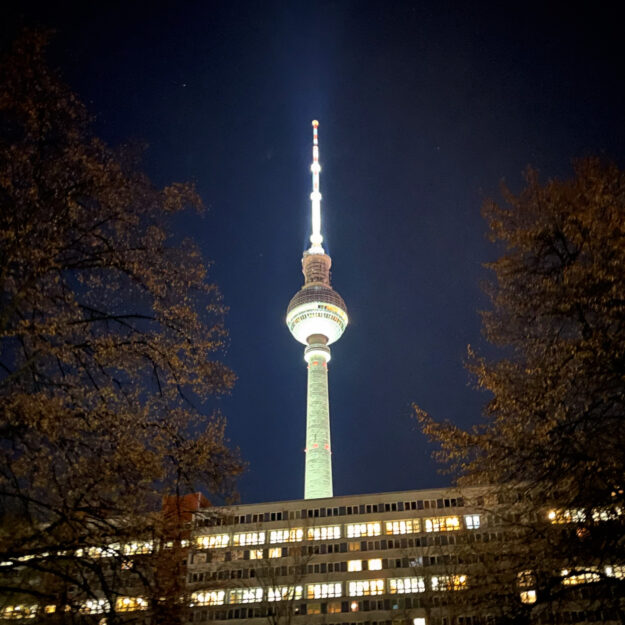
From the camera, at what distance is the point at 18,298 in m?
10.9

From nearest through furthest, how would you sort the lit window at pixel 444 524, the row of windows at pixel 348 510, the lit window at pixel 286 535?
the lit window at pixel 444 524
the row of windows at pixel 348 510
the lit window at pixel 286 535

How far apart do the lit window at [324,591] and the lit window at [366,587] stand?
1564 millimetres

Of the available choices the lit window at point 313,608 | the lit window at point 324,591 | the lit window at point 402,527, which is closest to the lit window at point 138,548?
the lit window at point 313,608

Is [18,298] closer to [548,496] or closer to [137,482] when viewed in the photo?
[137,482]

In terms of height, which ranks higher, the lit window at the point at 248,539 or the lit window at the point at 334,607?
the lit window at the point at 248,539

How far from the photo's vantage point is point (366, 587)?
258ft

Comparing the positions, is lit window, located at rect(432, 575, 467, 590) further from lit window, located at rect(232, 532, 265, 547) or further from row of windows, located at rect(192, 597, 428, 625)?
lit window, located at rect(232, 532, 265, 547)

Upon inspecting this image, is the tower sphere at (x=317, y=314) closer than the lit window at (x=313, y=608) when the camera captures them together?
No

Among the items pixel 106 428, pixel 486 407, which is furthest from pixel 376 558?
pixel 106 428

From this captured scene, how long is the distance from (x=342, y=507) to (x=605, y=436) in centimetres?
7413

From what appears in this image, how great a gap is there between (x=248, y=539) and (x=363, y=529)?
15060 mm

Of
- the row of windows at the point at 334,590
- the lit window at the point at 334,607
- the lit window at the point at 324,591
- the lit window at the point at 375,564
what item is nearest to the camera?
the row of windows at the point at 334,590

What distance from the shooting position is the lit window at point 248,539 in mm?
84938

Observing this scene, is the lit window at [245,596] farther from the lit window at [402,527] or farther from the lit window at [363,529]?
the lit window at [402,527]
